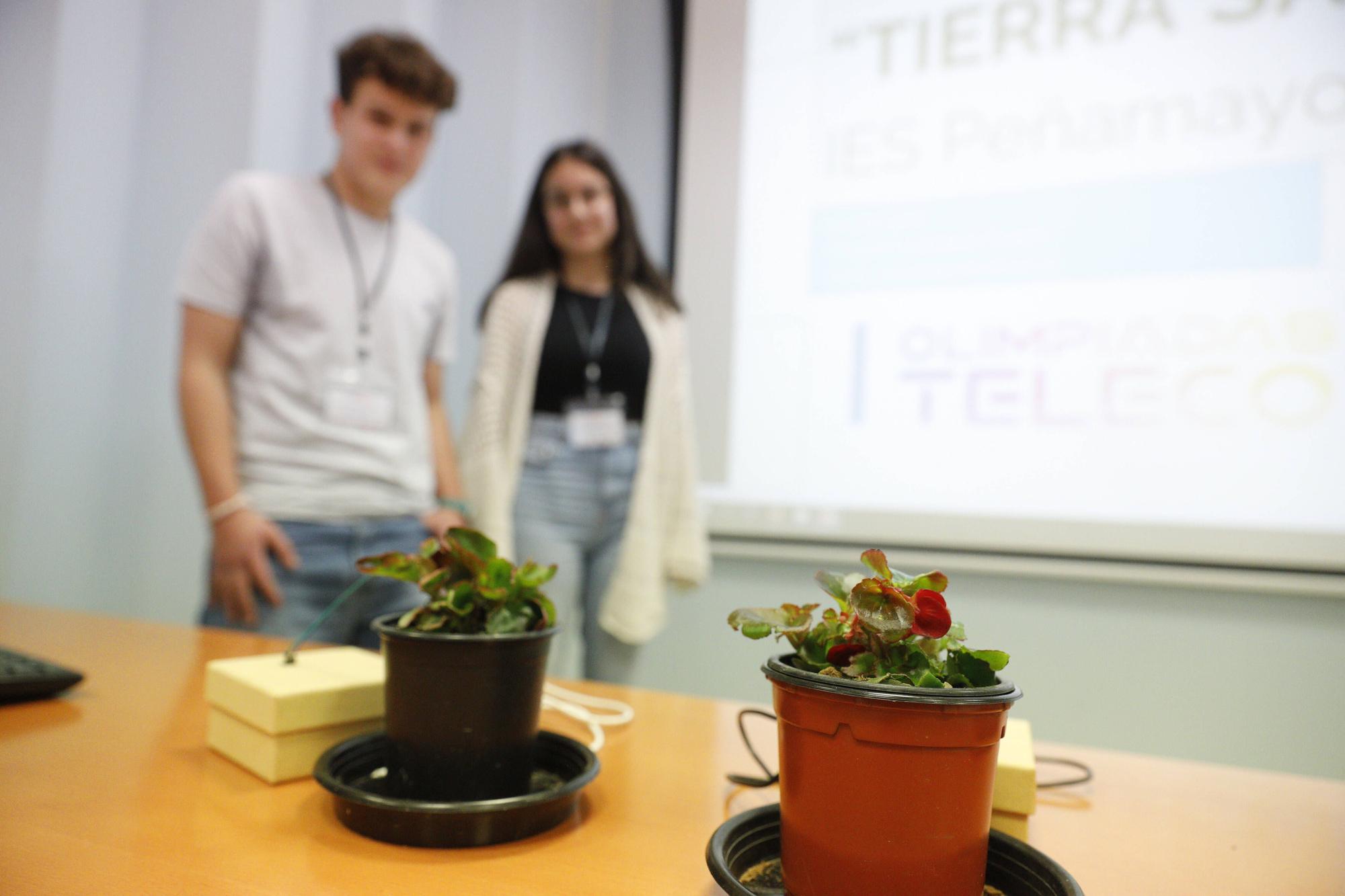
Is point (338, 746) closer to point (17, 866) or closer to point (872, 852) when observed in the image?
point (17, 866)

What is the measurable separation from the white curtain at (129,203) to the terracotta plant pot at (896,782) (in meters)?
2.11

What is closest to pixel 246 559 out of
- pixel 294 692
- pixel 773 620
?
pixel 294 692

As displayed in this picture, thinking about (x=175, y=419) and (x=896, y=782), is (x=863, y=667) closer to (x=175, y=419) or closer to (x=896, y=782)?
(x=896, y=782)

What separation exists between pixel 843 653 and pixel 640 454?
131 centimetres

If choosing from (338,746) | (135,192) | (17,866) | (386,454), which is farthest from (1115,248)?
(135,192)

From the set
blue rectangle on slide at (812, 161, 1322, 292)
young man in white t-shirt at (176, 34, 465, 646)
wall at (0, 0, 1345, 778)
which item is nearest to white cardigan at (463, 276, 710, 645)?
young man in white t-shirt at (176, 34, 465, 646)

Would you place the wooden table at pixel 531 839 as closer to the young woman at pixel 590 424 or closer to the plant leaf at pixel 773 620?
the plant leaf at pixel 773 620

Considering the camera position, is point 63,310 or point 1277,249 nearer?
point 1277,249

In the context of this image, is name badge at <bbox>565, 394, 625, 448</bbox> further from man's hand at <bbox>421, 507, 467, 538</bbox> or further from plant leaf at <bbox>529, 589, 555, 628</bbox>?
plant leaf at <bbox>529, 589, 555, 628</bbox>

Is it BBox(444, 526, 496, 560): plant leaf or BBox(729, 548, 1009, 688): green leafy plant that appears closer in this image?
BBox(729, 548, 1009, 688): green leafy plant

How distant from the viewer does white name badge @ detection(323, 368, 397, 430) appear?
1417 mm

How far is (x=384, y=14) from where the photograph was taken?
2.33 metres

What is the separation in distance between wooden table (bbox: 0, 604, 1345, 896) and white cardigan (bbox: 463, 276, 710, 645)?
2.89ft

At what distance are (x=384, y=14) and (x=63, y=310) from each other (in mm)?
1173
